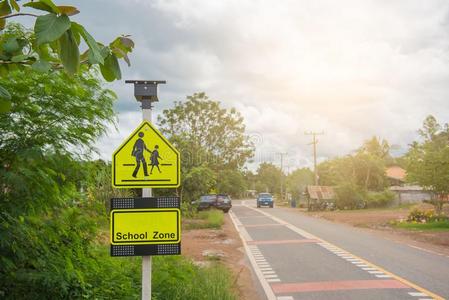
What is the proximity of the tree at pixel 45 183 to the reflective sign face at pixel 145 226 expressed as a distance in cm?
72

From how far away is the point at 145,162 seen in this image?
484 cm

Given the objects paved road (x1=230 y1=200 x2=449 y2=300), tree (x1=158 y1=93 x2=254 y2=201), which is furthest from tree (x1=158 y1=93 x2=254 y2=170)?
paved road (x1=230 y1=200 x2=449 y2=300)

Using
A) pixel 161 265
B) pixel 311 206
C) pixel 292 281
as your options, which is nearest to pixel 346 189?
pixel 311 206

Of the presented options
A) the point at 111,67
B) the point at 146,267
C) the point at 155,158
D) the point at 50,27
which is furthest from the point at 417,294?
the point at 50,27

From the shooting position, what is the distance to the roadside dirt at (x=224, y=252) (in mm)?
10355

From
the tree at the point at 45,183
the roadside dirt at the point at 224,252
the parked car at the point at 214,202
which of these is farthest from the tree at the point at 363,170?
the tree at the point at 45,183

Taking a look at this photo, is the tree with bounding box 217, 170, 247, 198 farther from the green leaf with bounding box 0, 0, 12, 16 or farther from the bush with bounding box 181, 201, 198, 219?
the green leaf with bounding box 0, 0, 12, 16

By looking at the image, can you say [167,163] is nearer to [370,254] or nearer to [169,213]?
[169,213]

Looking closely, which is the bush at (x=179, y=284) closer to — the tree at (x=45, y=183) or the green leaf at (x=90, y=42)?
the tree at (x=45, y=183)

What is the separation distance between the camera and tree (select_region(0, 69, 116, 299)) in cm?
459

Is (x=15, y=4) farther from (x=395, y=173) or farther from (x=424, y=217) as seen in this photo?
(x=395, y=173)

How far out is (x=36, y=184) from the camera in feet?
15.4

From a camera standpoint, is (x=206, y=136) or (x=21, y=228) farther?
(x=206, y=136)

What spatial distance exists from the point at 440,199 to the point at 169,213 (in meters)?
26.7
